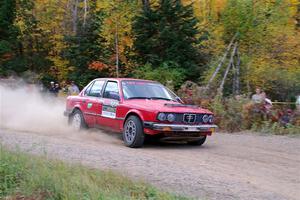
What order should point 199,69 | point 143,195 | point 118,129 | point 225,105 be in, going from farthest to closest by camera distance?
1. point 199,69
2. point 225,105
3. point 118,129
4. point 143,195

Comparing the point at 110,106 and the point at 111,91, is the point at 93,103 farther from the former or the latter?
the point at 110,106

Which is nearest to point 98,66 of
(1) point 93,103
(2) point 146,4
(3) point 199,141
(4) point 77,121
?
(2) point 146,4

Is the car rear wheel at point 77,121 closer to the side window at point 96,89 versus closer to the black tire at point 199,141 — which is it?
the side window at point 96,89

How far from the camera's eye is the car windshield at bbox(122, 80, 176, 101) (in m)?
12.6

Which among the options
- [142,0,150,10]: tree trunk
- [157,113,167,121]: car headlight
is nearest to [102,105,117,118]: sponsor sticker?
[157,113,167,121]: car headlight

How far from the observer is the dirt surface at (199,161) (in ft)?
25.3

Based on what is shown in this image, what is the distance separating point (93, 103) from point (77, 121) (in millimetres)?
1061

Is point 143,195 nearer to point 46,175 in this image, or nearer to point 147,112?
point 46,175

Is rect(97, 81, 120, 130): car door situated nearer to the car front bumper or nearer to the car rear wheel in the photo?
the car rear wheel

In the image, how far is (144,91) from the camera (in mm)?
12781

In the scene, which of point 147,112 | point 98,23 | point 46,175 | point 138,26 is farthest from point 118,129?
point 98,23

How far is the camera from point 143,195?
6863 mm

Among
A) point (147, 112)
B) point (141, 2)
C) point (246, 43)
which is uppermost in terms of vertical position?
point (141, 2)

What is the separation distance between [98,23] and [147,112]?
23.8 m
